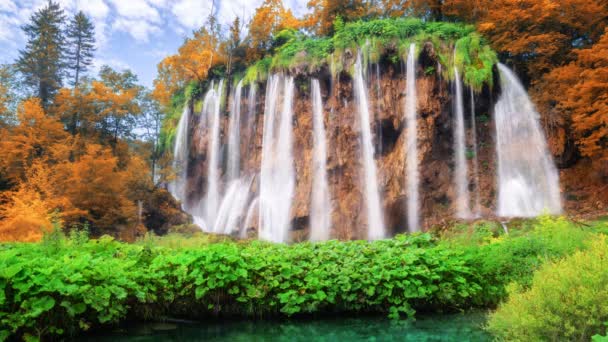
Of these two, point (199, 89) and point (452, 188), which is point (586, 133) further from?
point (199, 89)

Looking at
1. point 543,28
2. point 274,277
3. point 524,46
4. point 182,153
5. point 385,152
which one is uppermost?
point 543,28

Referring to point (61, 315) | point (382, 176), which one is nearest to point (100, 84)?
point (382, 176)

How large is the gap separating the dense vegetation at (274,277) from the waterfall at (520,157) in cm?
1326

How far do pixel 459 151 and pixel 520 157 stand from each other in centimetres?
281

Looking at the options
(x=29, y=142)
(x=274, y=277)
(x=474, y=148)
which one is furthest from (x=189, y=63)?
(x=274, y=277)

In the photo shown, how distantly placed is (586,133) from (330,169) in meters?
12.1

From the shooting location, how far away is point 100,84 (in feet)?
74.9

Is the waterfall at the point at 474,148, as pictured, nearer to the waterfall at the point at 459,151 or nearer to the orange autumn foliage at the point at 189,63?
the waterfall at the point at 459,151

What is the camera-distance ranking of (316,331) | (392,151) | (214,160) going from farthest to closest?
(214,160) < (392,151) < (316,331)

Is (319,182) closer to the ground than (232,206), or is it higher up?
higher up

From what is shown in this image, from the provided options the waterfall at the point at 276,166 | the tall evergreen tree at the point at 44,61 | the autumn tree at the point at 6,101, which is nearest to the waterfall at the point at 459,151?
the waterfall at the point at 276,166

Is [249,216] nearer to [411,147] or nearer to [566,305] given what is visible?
[411,147]

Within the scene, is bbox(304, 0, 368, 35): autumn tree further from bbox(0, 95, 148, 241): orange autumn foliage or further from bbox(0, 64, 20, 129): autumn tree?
bbox(0, 64, 20, 129): autumn tree

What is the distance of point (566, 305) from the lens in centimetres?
351
